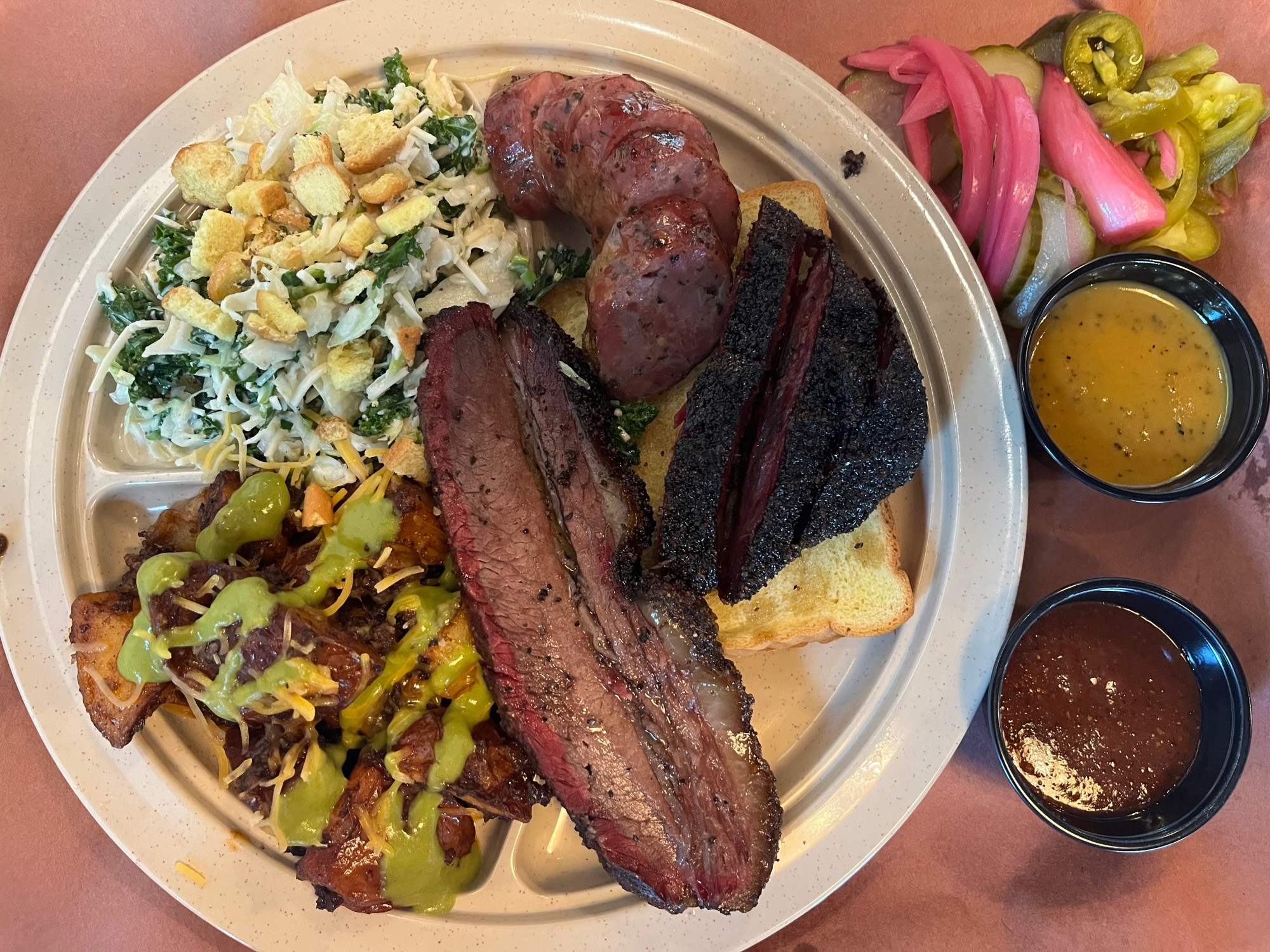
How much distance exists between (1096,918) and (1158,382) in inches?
78.9

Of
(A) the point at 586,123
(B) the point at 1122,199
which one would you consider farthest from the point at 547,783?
(B) the point at 1122,199

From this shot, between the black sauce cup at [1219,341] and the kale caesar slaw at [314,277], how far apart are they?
1.58 meters

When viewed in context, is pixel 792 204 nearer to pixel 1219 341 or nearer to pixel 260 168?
pixel 1219 341

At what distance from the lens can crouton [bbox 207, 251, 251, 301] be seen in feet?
6.87

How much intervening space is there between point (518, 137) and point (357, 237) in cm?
61

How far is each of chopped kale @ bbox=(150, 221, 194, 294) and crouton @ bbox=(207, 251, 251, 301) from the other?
0.24m

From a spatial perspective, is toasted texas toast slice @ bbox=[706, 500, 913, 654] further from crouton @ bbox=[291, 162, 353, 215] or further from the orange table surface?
crouton @ bbox=[291, 162, 353, 215]

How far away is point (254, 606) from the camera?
1930 millimetres

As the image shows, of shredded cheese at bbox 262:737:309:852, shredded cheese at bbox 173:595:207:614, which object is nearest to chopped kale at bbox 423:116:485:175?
shredded cheese at bbox 173:595:207:614

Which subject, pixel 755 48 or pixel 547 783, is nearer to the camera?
pixel 547 783

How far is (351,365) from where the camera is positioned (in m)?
2.17

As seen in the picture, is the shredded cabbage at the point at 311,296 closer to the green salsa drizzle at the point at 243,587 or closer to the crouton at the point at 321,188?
the crouton at the point at 321,188

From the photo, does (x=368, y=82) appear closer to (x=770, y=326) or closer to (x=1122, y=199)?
(x=770, y=326)

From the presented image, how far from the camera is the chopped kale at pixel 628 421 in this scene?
89.1 inches
